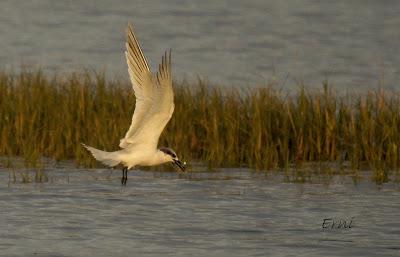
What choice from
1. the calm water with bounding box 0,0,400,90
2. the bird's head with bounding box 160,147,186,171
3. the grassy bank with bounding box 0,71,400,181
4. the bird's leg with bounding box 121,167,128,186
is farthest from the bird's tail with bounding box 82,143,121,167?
the calm water with bounding box 0,0,400,90

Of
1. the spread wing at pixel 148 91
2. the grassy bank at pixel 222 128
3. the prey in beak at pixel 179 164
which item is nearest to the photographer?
the spread wing at pixel 148 91

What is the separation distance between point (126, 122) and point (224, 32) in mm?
15276

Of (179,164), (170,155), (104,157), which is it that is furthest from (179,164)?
(104,157)

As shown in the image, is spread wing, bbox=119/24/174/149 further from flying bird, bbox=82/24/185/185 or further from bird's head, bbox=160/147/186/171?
bird's head, bbox=160/147/186/171

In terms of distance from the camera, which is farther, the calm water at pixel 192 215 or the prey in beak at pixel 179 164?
the prey in beak at pixel 179 164

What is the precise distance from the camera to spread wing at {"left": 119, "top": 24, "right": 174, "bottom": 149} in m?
14.0

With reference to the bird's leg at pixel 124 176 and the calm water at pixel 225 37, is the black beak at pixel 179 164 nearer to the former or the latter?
the bird's leg at pixel 124 176

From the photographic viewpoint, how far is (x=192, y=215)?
13680 mm

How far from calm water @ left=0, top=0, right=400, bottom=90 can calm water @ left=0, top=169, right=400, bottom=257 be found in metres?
7.67

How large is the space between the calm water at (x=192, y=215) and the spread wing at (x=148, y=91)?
732mm

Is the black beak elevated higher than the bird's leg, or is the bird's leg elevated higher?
the black beak

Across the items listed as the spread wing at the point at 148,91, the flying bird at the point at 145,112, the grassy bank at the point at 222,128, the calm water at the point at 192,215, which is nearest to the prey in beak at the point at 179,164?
the flying bird at the point at 145,112

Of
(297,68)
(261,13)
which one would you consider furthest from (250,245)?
(261,13)

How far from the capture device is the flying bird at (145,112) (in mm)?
14070
